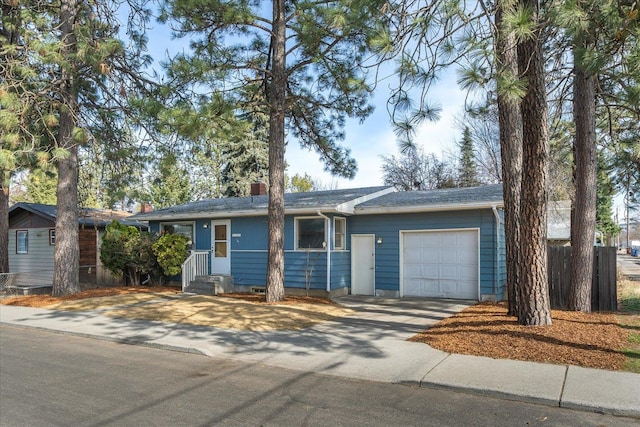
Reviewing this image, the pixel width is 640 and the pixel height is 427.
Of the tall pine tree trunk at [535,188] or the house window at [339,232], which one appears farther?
the house window at [339,232]

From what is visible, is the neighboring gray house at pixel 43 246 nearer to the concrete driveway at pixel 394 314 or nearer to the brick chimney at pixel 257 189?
the brick chimney at pixel 257 189

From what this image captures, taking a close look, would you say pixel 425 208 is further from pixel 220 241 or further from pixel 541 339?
pixel 220 241

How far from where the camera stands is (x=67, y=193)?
569 inches

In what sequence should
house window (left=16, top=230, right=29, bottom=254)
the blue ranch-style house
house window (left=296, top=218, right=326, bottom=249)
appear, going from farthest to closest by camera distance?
house window (left=16, top=230, right=29, bottom=254)
house window (left=296, top=218, right=326, bottom=249)
the blue ranch-style house

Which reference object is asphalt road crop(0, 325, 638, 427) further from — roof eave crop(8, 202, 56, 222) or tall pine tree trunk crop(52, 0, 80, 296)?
roof eave crop(8, 202, 56, 222)

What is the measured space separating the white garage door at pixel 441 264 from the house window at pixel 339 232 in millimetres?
2049

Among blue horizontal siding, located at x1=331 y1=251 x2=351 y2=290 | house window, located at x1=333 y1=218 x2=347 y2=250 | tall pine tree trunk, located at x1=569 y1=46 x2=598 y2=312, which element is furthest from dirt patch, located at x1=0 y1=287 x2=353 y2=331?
tall pine tree trunk, located at x1=569 y1=46 x2=598 y2=312

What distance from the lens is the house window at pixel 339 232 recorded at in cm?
1469

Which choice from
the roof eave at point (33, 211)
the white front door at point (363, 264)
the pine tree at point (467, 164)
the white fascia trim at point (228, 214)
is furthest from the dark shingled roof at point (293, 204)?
the pine tree at point (467, 164)

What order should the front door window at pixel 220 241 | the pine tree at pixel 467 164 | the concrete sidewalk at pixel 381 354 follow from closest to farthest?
the concrete sidewalk at pixel 381 354
the front door window at pixel 220 241
the pine tree at pixel 467 164

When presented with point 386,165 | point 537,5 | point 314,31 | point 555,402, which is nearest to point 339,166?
point 314,31

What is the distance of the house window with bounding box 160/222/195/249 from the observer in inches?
683

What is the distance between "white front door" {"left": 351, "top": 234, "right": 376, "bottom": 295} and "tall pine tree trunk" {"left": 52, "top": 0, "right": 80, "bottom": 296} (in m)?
9.14

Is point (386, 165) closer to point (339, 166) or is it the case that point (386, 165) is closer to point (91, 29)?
point (339, 166)
